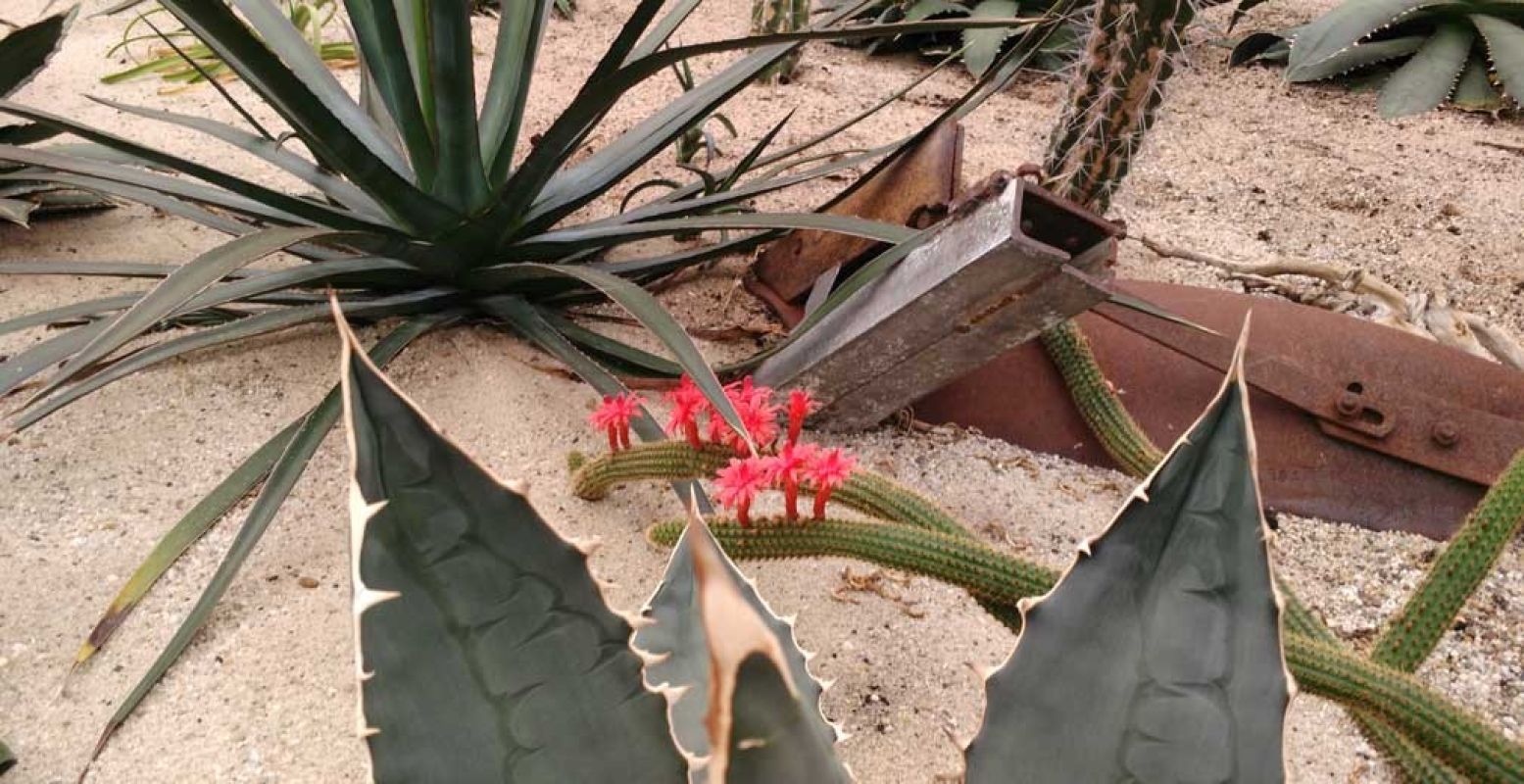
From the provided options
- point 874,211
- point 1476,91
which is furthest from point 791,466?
point 1476,91

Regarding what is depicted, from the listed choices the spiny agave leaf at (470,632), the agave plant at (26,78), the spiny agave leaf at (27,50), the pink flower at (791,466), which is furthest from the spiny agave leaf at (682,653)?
the spiny agave leaf at (27,50)

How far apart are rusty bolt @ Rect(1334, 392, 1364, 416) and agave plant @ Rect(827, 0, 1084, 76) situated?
5.65ft

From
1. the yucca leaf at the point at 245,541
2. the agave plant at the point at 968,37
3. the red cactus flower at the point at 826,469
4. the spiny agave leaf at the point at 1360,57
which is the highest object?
the agave plant at the point at 968,37

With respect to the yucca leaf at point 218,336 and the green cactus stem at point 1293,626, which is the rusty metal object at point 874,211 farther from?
the green cactus stem at point 1293,626

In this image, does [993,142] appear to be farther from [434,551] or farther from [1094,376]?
[434,551]

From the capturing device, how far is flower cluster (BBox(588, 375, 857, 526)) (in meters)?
0.94

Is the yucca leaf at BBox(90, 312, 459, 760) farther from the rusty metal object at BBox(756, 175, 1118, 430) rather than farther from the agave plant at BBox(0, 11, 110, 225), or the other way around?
the agave plant at BBox(0, 11, 110, 225)

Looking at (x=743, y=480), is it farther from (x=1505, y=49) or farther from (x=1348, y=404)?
(x=1505, y=49)

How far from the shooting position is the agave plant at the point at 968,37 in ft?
9.52

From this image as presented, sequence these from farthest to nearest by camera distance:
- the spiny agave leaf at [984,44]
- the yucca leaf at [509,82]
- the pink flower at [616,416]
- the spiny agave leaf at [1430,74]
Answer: the spiny agave leaf at [984,44] → the spiny agave leaf at [1430,74] → the yucca leaf at [509,82] → the pink flower at [616,416]

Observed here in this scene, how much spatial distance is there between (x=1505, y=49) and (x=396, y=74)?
265 cm

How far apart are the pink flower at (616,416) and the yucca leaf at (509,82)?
0.51 meters

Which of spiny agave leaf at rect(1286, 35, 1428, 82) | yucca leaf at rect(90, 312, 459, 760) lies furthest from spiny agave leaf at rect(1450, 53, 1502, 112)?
yucca leaf at rect(90, 312, 459, 760)

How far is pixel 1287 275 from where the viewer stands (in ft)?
6.44
